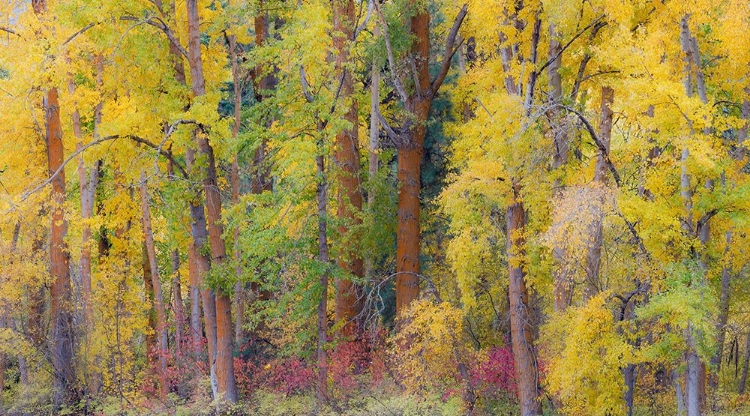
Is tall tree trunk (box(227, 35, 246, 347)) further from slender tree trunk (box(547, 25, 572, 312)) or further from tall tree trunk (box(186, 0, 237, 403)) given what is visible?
slender tree trunk (box(547, 25, 572, 312))

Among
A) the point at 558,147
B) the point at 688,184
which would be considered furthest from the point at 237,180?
the point at 688,184

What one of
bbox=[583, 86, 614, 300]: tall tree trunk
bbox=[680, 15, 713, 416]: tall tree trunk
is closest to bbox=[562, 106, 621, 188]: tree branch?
bbox=[583, 86, 614, 300]: tall tree trunk

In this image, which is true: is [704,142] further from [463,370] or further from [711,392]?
[711,392]

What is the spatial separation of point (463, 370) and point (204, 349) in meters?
6.74

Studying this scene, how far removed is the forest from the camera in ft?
42.8

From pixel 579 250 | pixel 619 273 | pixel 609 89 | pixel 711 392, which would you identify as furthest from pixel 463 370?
pixel 711 392

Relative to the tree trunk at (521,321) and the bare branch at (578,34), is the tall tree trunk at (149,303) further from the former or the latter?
the bare branch at (578,34)

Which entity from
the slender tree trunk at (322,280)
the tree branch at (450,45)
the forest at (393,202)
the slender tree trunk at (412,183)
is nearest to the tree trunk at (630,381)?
the forest at (393,202)

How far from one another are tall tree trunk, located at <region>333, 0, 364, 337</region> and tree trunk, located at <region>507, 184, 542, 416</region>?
3.19 m

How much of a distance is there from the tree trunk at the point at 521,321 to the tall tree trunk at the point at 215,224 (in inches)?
203

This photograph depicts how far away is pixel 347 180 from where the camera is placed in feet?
58.2

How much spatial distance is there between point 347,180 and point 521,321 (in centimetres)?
493

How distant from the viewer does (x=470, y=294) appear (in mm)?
16984

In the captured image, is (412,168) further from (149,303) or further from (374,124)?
(149,303)
